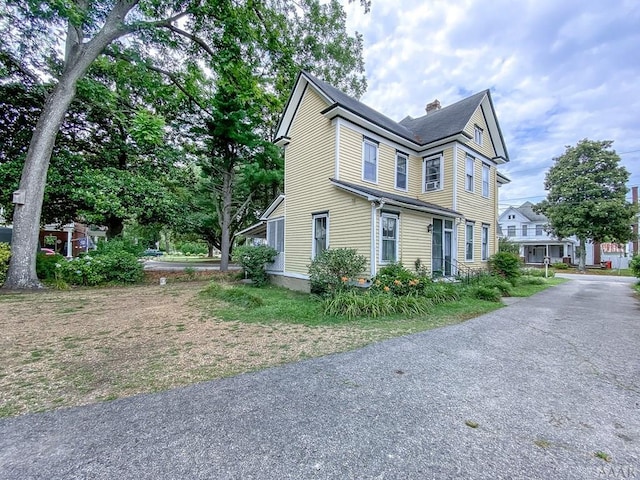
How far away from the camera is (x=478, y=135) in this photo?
13984 millimetres

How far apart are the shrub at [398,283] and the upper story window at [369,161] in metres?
4.18

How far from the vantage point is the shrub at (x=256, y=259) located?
12625 mm

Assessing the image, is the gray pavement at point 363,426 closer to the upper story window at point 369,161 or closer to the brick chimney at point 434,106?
the upper story window at point 369,161

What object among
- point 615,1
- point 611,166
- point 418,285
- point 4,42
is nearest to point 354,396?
point 418,285

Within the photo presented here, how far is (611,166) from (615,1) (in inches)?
880

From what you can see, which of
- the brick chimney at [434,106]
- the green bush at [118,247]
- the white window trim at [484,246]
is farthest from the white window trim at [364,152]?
the green bush at [118,247]

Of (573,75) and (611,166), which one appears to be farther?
(611,166)

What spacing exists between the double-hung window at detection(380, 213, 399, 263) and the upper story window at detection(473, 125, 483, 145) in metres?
7.50

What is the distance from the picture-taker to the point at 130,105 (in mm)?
13648

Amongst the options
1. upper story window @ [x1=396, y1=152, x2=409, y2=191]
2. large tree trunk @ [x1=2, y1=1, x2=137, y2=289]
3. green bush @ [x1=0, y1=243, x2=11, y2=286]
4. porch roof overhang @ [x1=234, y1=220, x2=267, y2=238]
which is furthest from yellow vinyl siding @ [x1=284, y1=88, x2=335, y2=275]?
green bush @ [x1=0, y1=243, x2=11, y2=286]

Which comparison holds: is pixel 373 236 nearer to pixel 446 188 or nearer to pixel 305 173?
pixel 305 173

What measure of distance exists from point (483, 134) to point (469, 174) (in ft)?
9.35

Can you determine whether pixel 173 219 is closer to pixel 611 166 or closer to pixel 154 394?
pixel 154 394

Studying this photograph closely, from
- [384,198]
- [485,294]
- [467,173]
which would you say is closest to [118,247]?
[384,198]
